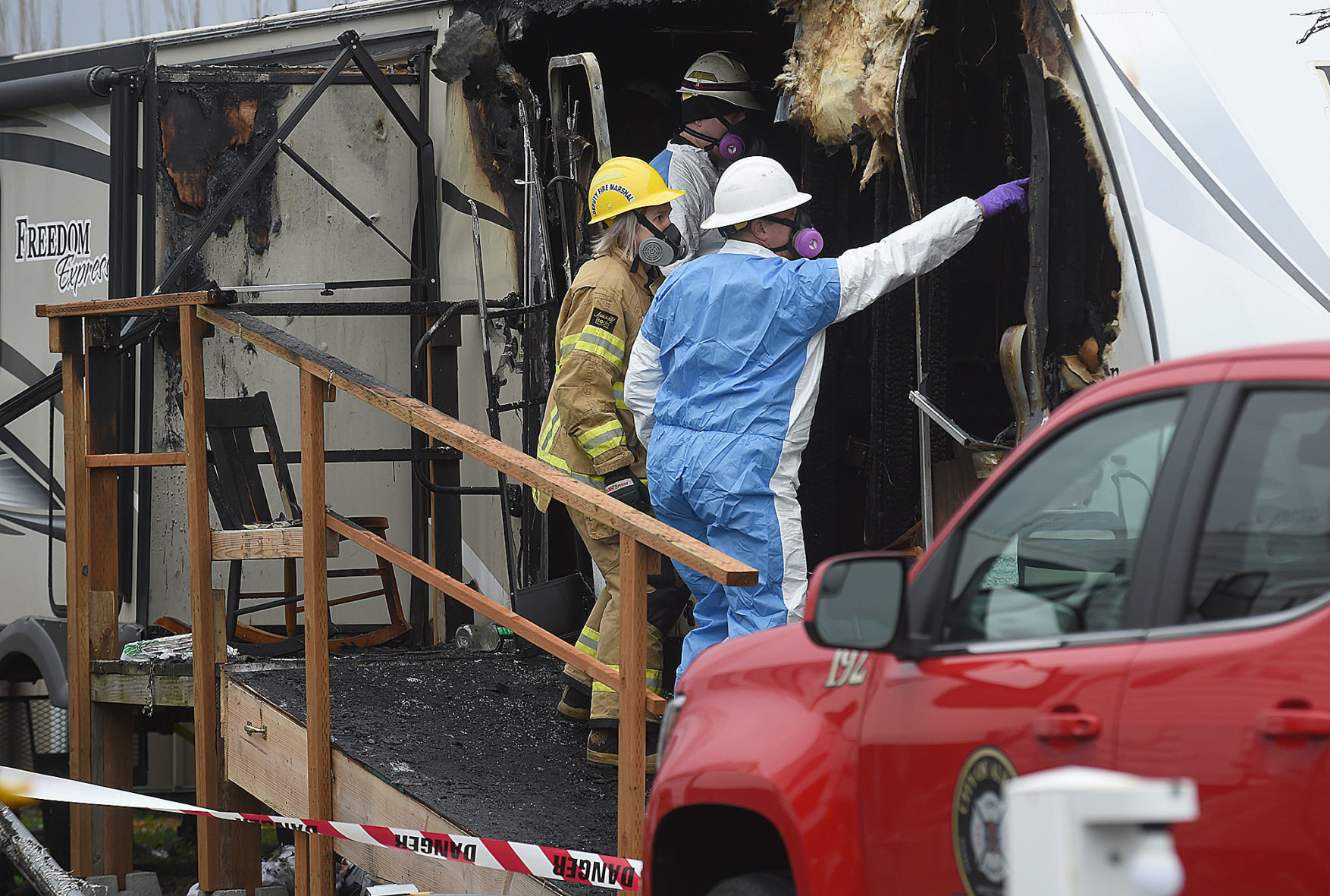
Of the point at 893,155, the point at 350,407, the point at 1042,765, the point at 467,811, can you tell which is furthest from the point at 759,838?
the point at 350,407

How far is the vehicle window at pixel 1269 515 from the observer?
1806mm

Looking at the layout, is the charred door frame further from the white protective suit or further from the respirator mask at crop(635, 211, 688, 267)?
the respirator mask at crop(635, 211, 688, 267)

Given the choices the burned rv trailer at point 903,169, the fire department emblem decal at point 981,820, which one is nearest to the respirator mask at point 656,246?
the burned rv trailer at point 903,169

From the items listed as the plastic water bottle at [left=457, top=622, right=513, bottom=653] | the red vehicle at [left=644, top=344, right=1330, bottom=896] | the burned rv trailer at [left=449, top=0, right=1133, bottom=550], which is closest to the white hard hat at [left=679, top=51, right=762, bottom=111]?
the burned rv trailer at [left=449, top=0, right=1133, bottom=550]

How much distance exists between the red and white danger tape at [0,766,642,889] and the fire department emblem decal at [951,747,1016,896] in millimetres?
1370

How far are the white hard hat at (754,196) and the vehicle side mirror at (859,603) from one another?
244 cm

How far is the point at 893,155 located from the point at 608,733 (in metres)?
2.13

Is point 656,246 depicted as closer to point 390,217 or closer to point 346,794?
point 346,794

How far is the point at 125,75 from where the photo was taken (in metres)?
6.78

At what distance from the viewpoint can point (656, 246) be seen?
514 centimetres

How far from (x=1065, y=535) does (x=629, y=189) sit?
3048mm

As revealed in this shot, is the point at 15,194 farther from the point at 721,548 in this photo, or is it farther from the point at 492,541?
the point at 721,548

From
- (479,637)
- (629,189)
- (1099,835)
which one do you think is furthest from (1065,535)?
(479,637)

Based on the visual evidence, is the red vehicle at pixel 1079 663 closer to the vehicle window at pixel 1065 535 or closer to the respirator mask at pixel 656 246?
the vehicle window at pixel 1065 535
